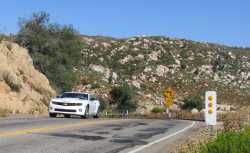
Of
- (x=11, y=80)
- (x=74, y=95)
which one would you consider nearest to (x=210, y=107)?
(x=74, y=95)

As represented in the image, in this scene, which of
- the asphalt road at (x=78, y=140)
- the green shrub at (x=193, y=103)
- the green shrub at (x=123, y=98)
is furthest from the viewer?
the green shrub at (x=193, y=103)

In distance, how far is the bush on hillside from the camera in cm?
5578

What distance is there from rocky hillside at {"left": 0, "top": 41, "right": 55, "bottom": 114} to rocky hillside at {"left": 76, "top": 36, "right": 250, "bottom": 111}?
28177 millimetres

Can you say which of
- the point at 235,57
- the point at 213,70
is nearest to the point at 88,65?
the point at 213,70

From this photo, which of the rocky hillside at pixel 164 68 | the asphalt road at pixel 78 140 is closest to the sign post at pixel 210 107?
the asphalt road at pixel 78 140

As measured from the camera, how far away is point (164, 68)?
98.6 meters

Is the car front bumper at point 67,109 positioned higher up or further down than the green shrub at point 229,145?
higher up

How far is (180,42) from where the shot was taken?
11394 centimetres

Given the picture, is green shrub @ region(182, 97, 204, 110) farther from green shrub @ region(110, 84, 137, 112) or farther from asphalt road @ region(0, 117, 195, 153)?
asphalt road @ region(0, 117, 195, 153)

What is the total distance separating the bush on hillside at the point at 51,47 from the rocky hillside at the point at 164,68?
19.1 meters

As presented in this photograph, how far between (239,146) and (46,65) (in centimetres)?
4292

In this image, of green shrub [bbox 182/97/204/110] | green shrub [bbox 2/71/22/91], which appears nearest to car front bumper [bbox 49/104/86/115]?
green shrub [bbox 2/71/22/91]

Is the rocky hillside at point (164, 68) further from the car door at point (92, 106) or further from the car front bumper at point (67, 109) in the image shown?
the car front bumper at point (67, 109)

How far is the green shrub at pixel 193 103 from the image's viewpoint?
74.5 metres
